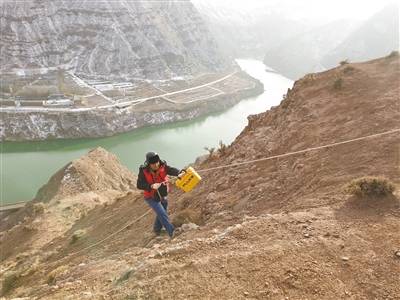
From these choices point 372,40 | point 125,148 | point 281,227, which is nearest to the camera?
point 281,227

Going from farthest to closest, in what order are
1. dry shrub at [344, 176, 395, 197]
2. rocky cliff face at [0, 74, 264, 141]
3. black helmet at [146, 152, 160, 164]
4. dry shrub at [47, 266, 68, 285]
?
rocky cliff face at [0, 74, 264, 141] → dry shrub at [47, 266, 68, 285] → black helmet at [146, 152, 160, 164] → dry shrub at [344, 176, 395, 197]

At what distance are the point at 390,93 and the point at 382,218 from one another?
21.6ft

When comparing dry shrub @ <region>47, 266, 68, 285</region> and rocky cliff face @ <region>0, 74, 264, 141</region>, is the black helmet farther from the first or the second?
rocky cliff face @ <region>0, 74, 264, 141</region>

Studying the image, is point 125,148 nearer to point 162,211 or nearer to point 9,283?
point 9,283

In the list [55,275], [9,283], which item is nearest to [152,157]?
[55,275]

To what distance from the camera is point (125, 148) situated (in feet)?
207

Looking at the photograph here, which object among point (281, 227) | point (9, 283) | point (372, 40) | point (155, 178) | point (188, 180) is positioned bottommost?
point (9, 283)

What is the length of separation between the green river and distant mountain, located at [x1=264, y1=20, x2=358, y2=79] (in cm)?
6120

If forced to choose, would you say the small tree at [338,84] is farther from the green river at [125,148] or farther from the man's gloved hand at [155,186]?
the green river at [125,148]

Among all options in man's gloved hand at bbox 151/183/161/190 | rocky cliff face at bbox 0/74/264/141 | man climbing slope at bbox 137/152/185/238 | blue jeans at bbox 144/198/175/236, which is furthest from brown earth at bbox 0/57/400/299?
rocky cliff face at bbox 0/74/264/141

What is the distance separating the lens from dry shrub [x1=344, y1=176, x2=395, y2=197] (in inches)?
283

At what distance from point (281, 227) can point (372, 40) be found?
145 m

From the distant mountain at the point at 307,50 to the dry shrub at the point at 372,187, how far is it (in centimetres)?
13294

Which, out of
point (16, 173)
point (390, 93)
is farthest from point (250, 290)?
point (16, 173)
